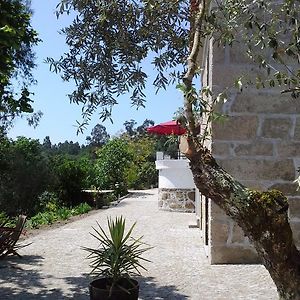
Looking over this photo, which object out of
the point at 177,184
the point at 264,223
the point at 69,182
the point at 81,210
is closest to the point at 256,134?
the point at 264,223

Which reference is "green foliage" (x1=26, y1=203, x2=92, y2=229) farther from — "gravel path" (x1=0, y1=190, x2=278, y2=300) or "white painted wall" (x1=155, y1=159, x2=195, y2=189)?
"white painted wall" (x1=155, y1=159, x2=195, y2=189)

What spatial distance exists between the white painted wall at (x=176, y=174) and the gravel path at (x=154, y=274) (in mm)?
4357

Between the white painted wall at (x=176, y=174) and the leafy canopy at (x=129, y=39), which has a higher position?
the leafy canopy at (x=129, y=39)

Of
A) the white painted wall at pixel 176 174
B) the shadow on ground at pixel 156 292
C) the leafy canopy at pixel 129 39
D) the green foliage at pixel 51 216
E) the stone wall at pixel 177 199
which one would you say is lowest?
the shadow on ground at pixel 156 292

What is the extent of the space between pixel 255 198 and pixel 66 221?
35.1 feet

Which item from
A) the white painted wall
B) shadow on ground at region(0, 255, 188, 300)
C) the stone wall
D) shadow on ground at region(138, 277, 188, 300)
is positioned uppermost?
the white painted wall

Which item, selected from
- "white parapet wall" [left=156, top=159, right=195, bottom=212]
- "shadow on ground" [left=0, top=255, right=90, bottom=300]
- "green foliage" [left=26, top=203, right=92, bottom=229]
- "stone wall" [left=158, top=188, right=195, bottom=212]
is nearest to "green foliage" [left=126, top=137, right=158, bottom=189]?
"green foliage" [left=26, top=203, right=92, bottom=229]

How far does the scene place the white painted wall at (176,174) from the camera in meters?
14.5

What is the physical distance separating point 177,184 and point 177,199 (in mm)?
674

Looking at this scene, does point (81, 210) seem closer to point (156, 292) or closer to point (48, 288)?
point (48, 288)

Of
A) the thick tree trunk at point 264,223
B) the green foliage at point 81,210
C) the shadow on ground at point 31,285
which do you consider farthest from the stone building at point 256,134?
the green foliage at point 81,210

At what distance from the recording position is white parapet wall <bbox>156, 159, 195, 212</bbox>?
1454 cm

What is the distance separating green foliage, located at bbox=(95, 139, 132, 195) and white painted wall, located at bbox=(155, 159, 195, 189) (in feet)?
24.5

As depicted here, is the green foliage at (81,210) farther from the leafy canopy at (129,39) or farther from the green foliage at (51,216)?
the leafy canopy at (129,39)
